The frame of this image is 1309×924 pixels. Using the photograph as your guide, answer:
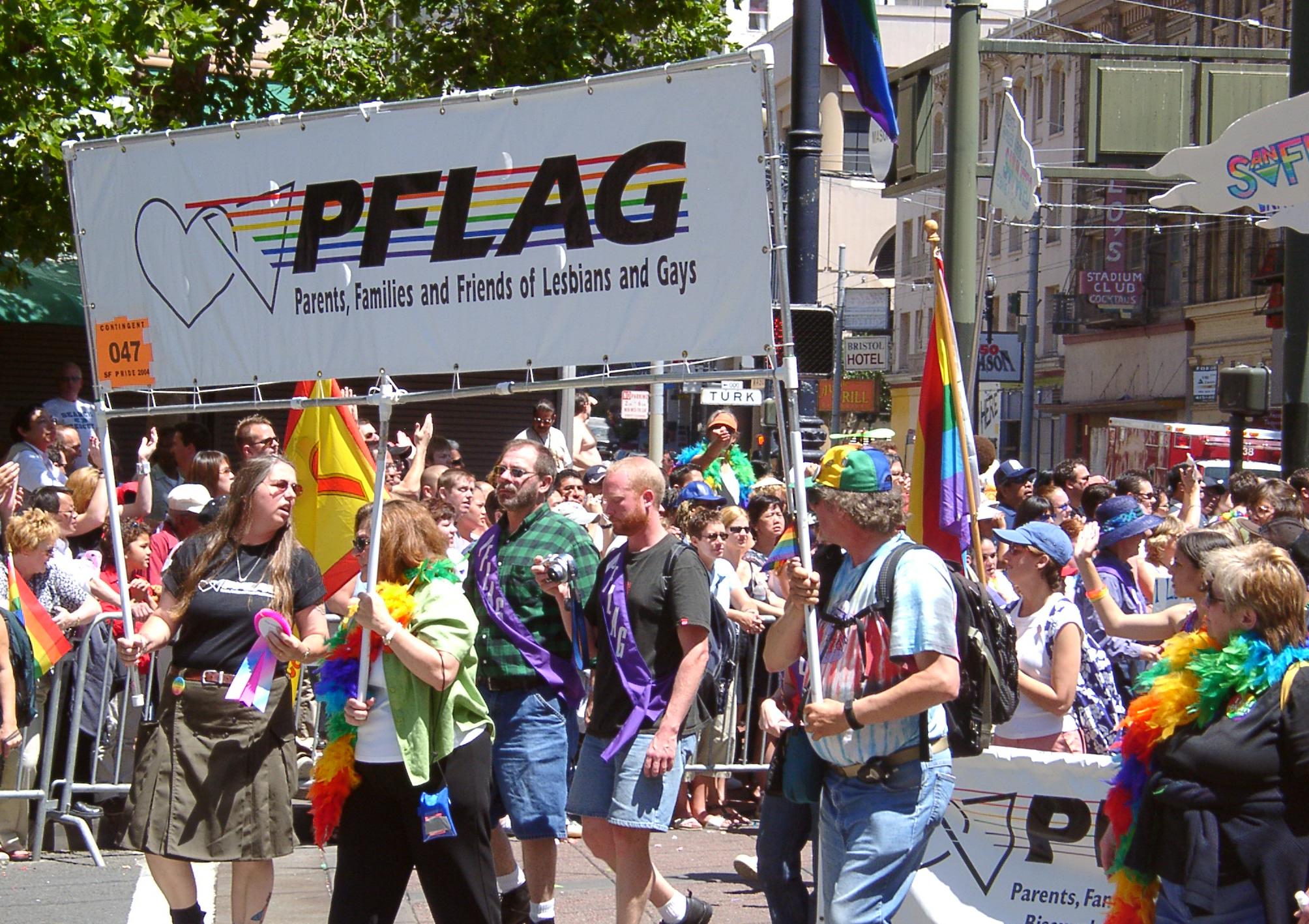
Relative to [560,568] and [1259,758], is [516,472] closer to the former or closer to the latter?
[560,568]

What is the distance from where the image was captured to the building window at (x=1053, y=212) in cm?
4897

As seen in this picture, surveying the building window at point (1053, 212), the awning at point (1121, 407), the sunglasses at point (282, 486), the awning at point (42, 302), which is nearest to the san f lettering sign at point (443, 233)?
the sunglasses at point (282, 486)

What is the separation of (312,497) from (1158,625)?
4.02 m

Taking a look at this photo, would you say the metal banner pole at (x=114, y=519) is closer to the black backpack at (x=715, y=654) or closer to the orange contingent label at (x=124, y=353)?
the orange contingent label at (x=124, y=353)

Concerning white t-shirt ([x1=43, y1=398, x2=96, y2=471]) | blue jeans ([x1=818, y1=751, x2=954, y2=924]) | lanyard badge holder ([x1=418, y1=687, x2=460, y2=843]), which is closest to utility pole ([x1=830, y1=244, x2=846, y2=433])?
white t-shirt ([x1=43, y1=398, x2=96, y2=471])

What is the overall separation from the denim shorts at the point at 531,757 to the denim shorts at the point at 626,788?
0.31m

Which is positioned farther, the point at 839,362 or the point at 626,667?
the point at 839,362

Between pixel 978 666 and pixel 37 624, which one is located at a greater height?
pixel 978 666

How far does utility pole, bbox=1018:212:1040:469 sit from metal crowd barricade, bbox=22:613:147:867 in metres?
38.7

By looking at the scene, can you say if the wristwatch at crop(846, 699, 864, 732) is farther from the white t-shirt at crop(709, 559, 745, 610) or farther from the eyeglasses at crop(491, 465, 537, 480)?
the white t-shirt at crop(709, 559, 745, 610)

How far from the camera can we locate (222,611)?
5363mm

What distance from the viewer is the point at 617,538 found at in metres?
9.48

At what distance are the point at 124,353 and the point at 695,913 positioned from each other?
3.00 meters

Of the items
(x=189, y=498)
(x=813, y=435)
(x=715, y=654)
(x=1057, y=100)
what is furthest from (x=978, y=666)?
(x=1057, y=100)
